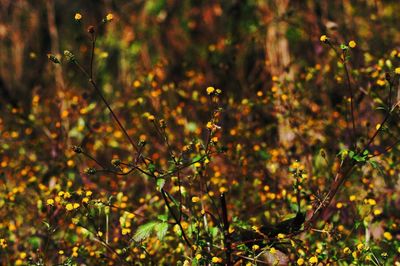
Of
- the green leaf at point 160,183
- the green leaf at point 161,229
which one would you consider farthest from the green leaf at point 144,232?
the green leaf at point 160,183

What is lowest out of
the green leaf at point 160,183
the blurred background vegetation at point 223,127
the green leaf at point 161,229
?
the green leaf at point 161,229

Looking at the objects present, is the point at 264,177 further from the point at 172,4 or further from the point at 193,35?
the point at 172,4

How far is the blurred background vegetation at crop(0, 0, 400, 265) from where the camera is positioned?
3.15 meters

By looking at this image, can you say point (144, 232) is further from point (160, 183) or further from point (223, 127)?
point (223, 127)

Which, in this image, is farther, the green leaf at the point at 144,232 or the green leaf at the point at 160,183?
the green leaf at the point at 144,232

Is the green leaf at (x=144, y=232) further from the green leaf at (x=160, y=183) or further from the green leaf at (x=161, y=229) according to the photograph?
the green leaf at (x=160, y=183)

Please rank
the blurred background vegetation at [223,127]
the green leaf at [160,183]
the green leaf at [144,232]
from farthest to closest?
1. the blurred background vegetation at [223,127]
2. the green leaf at [144,232]
3. the green leaf at [160,183]

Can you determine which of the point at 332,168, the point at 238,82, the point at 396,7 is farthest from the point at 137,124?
the point at 396,7

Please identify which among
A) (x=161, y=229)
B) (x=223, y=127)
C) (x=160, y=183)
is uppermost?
(x=223, y=127)

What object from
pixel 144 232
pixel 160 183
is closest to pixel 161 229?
pixel 144 232

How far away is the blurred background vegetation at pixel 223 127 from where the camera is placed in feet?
10.3

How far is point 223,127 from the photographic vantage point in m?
4.16

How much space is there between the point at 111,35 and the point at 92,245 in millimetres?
4377

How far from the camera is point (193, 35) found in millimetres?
7121
